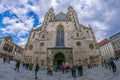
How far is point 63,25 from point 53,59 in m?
11.8

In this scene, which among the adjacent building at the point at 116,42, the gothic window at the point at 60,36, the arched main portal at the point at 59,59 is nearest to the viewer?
the arched main portal at the point at 59,59

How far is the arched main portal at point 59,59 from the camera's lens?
27688mm

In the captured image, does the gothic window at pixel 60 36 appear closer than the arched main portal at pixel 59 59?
No

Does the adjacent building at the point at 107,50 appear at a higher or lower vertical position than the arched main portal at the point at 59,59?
higher

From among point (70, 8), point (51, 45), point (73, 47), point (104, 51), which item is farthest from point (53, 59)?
point (104, 51)

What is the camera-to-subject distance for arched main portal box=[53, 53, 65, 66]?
27.7 meters

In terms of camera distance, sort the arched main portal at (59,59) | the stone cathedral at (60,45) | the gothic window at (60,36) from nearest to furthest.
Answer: the stone cathedral at (60,45) < the arched main portal at (59,59) < the gothic window at (60,36)

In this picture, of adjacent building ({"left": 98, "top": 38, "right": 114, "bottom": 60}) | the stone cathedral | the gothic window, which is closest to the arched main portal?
the stone cathedral

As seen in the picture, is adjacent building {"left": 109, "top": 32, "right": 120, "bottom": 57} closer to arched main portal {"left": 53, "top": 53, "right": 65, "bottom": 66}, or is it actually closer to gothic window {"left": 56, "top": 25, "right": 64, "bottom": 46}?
gothic window {"left": 56, "top": 25, "right": 64, "bottom": 46}

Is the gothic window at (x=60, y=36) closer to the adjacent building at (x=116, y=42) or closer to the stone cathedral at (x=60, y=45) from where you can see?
the stone cathedral at (x=60, y=45)

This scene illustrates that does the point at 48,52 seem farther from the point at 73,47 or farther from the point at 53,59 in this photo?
the point at 73,47

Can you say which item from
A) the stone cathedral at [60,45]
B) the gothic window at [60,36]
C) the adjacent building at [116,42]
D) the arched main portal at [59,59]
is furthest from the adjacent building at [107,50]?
the arched main portal at [59,59]

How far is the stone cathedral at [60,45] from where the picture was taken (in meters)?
26.8

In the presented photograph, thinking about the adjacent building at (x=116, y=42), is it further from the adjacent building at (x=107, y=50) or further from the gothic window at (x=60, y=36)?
the gothic window at (x=60, y=36)
